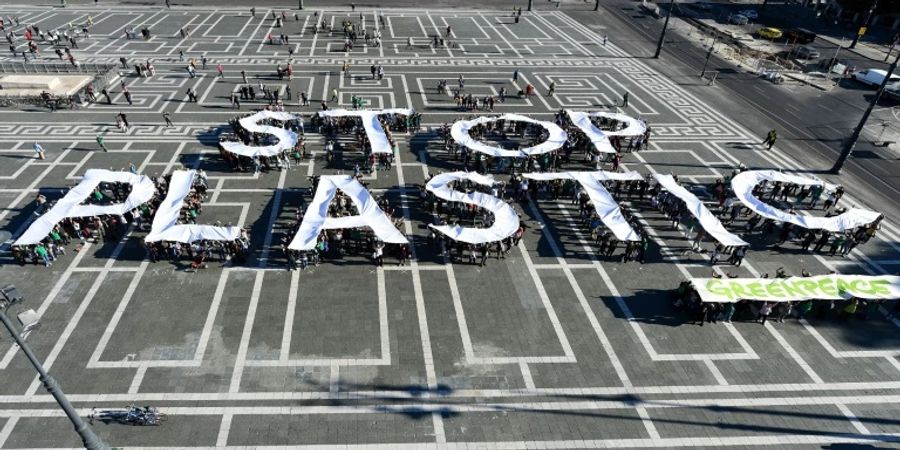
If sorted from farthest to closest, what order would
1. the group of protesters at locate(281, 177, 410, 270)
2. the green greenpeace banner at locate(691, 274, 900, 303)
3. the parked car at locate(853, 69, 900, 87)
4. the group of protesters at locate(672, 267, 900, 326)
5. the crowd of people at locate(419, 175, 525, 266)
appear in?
the parked car at locate(853, 69, 900, 87) < the crowd of people at locate(419, 175, 525, 266) < the group of protesters at locate(281, 177, 410, 270) < the group of protesters at locate(672, 267, 900, 326) < the green greenpeace banner at locate(691, 274, 900, 303)

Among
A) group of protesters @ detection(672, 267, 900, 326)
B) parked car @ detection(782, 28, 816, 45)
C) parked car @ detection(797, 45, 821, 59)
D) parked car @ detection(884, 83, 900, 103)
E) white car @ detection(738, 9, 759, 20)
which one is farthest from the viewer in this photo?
white car @ detection(738, 9, 759, 20)

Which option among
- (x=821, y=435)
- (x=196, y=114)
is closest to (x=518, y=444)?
(x=821, y=435)

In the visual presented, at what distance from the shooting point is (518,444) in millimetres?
20438

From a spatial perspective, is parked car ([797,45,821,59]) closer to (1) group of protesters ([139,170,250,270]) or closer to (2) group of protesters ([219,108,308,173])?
(2) group of protesters ([219,108,308,173])

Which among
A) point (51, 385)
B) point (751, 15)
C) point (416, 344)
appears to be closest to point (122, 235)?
point (51, 385)

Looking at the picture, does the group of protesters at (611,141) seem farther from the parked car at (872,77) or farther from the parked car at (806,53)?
the parked car at (806,53)

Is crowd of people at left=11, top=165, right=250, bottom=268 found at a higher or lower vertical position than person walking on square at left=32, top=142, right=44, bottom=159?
lower

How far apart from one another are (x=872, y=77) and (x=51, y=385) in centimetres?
8414

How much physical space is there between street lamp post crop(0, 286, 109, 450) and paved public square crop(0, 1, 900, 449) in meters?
4.45

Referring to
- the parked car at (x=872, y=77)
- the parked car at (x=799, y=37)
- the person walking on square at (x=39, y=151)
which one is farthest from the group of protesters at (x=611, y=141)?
the parked car at (x=799, y=37)

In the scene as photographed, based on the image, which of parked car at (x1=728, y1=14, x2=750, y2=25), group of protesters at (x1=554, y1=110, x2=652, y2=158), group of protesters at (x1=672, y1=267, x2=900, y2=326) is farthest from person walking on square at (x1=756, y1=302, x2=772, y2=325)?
parked car at (x1=728, y1=14, x2=750, y2=25)

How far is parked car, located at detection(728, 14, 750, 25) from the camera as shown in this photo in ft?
287

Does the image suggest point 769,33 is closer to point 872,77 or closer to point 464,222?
point 872,77

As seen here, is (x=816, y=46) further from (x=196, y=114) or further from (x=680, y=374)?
(x=196, y=114)
